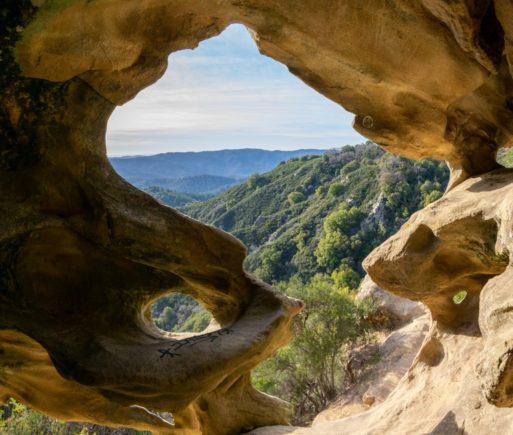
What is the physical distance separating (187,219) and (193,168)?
17583 cm

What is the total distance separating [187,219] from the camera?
20.8ft

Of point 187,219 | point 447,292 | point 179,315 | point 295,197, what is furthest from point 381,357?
point 295,197

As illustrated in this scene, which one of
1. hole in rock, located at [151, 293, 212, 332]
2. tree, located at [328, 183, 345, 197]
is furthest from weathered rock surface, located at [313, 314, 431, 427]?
tree, located at [328, 183, 345, 197]

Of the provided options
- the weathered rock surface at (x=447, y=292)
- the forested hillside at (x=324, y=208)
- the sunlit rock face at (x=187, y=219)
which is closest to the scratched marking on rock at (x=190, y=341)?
the sunlit rock face at (x=187, y=219)

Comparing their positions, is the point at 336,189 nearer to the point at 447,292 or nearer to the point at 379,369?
the point at 379,369

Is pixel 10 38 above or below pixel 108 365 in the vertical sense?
above

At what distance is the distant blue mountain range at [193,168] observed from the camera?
140250 mm

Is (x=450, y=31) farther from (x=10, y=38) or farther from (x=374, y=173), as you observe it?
(x=374, y=173)

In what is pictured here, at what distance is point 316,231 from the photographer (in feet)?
160

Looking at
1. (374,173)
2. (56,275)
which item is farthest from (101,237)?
(374,173)

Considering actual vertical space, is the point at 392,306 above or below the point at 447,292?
below

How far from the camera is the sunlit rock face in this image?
17.4ft

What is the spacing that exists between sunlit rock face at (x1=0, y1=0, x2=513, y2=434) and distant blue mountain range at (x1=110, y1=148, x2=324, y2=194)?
126 meters

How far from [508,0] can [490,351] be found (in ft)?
11.3
